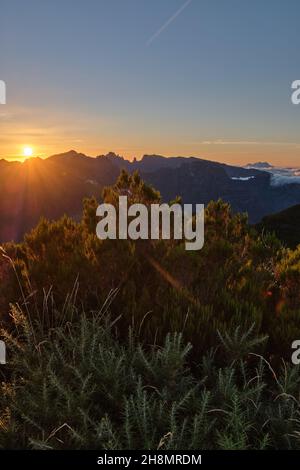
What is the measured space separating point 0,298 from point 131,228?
6.43 ft

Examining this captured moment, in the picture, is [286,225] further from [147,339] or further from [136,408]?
[136,408]

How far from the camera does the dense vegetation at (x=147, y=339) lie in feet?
10.9

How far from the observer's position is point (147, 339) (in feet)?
15.5

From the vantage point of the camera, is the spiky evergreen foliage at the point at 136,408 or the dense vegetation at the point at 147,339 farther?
the dense vegetation at the point at 147,339

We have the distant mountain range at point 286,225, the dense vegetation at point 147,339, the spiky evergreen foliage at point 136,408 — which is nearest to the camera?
the spiky evergreen foliage at point 136,408

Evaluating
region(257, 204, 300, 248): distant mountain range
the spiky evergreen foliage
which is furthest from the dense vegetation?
region(257, 204, 300, 248): distant mountain range

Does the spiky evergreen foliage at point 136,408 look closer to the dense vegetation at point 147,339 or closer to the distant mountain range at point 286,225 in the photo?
the dense vegetation at point 147,339

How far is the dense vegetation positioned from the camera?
10.9 feet

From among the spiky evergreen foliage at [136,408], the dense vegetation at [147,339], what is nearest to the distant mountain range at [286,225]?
the dense vegetation at [147,339]

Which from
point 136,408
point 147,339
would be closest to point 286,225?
point 147,339

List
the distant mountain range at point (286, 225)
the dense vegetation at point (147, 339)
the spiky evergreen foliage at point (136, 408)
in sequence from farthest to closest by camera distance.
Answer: the distant mountain range at point (286, 225), the dense vegetation at point (147, 339), the spiky evergreen foliage at point (136, 408)

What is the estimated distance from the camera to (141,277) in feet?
19.4
